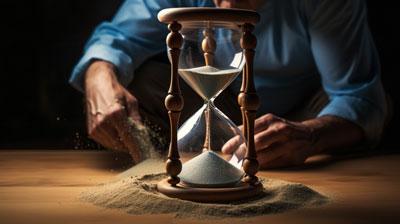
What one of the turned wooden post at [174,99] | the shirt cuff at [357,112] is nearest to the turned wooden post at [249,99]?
the turned wooden post at [174,99]

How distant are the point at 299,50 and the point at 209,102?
852 mm

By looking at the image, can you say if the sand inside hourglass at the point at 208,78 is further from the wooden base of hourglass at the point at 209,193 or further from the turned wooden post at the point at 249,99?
the wooden base of hourglass at the point at 209,193

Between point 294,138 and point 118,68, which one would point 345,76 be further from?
point 118,68

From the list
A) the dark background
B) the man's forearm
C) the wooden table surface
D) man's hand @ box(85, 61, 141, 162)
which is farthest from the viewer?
the dark background

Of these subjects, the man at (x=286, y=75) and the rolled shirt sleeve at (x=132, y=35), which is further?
the rolled shirt sleeve at (x=132, y=35)

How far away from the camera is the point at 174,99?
4.05 feet

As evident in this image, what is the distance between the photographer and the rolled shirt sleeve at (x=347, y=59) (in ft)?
6.30

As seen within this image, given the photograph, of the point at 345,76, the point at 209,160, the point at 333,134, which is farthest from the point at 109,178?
the point at 345,76

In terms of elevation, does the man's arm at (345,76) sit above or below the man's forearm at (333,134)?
above

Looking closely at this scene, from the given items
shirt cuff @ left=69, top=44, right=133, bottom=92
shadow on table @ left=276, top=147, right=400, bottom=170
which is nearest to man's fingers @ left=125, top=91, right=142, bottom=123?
shirt cuff @ left=69, top=44, right=133, bottom=92

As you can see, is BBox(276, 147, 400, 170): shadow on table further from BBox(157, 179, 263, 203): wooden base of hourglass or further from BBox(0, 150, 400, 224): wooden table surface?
BBox(157, 179, 263, 203): wooden base of hourglass

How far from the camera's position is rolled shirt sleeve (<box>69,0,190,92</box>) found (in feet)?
6.47

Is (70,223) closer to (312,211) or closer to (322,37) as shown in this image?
(312,211)

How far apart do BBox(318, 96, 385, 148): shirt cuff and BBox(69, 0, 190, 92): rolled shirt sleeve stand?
20.6 inches
